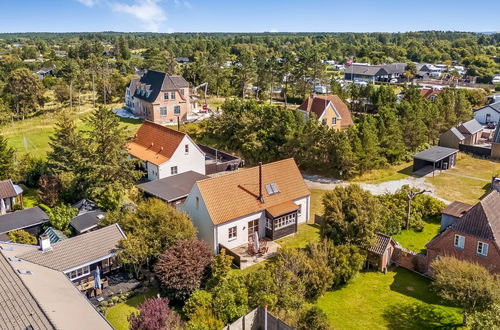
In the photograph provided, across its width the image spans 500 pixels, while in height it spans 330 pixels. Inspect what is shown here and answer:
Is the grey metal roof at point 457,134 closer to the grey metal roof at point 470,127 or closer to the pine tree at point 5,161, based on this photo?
the grey metal roof at point 470,127

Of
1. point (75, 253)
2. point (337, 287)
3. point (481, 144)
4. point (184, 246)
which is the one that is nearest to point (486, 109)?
point (481, 144)

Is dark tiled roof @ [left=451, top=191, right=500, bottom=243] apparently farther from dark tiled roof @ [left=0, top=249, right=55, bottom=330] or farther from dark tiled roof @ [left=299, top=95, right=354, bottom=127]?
dark tiled roof @ [left=299, top=95, right=354, bottom=127]

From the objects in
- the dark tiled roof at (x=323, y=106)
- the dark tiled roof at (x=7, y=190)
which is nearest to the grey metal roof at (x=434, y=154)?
the dark tiled roof at (x=323, y=106)

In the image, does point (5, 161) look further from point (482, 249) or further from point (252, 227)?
point (482, 249)

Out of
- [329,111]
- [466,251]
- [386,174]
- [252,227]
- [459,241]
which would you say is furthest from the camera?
[329,111]

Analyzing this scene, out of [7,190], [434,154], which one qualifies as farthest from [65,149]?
[434,154]

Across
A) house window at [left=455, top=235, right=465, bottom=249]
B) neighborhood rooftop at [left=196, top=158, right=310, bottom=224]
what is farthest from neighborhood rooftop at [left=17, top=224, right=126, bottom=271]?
house window at [left=455, top=235, right=465, bottom=249]
